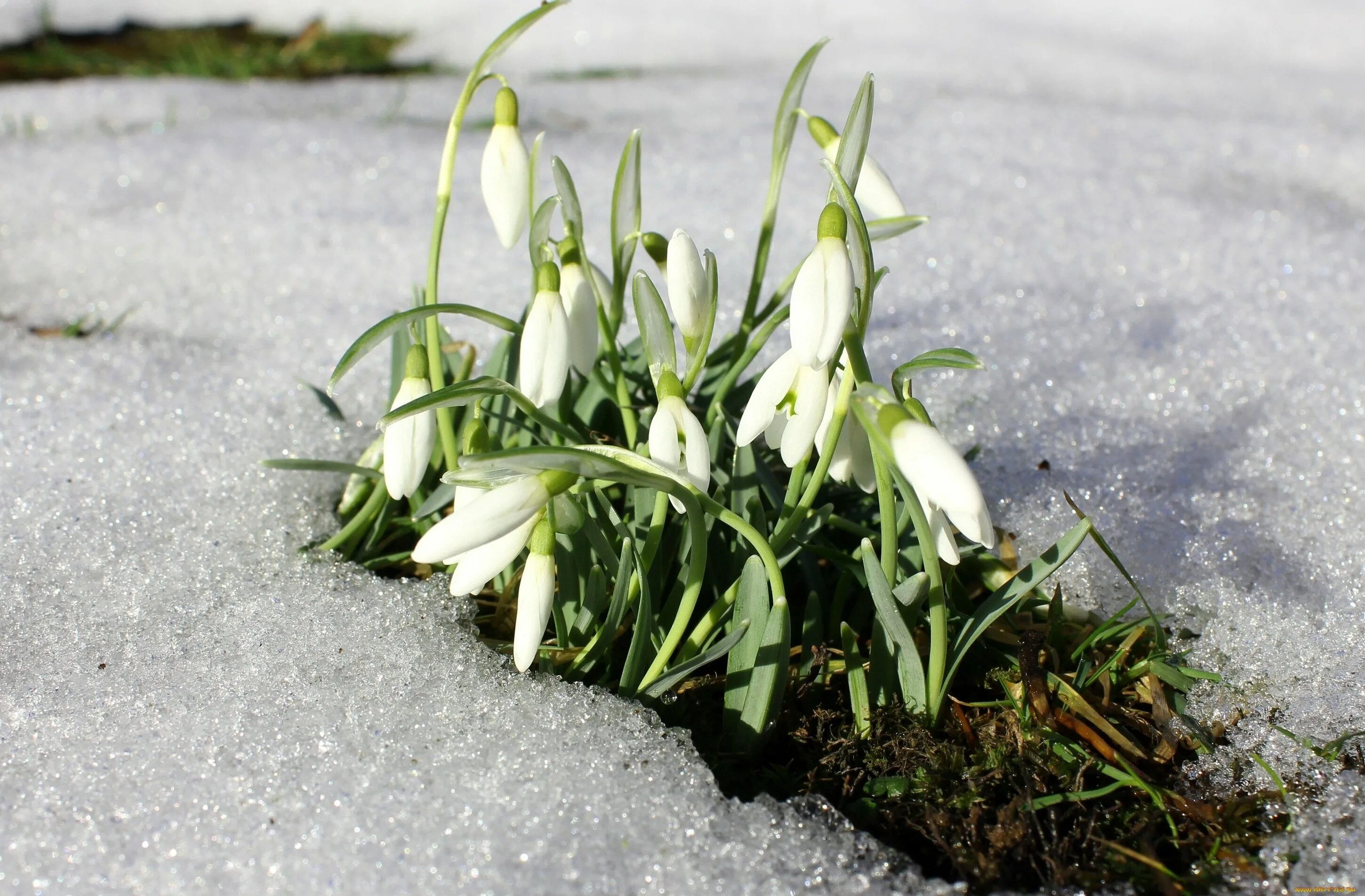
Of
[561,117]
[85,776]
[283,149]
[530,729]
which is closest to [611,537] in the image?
[530,729]

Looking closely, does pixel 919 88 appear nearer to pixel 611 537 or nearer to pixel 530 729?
pixel 611 537

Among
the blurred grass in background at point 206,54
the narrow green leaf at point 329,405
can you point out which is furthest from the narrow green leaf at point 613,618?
the blurred grass in background at point 206,54

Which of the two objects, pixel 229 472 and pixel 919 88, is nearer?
pixel 229 472

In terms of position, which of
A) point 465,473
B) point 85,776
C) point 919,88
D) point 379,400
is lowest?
point 85,776

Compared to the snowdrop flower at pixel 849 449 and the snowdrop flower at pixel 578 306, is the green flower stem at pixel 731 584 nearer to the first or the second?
the snowdrop flower at pixel 849 449

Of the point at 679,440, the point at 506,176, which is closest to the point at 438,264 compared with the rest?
the point at 506,176
